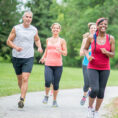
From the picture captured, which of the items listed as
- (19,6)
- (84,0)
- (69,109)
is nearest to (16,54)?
(69,109)

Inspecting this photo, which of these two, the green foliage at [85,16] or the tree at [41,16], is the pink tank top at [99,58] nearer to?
the green foliage at [85,16]

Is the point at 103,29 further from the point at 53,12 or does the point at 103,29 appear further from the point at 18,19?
the point at 53,12

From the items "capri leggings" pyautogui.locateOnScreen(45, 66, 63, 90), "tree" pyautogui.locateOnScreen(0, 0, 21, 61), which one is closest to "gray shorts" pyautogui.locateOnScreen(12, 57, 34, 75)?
"capri leggings" pyautogui.locateOnScreen(45, 66, 63, 90)

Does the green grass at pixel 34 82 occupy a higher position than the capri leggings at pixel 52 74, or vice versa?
the capri leggings at pixel 52 74

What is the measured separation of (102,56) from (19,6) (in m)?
43.8

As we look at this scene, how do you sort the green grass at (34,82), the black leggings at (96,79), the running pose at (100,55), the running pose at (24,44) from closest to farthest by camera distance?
the running pose at (100,55) → the black leggings at (96,79) → the running pose at (24,44) → the green grass at (34,82)

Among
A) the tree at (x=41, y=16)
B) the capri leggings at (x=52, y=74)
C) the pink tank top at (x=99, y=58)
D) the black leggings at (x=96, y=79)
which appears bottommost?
the tree at (x=41, y=16)

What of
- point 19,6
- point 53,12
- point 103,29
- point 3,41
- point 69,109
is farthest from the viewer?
point 53,12

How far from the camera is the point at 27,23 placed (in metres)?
7.99

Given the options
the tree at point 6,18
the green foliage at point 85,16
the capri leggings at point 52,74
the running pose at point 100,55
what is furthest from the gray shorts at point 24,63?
the green foliage at point 85,16

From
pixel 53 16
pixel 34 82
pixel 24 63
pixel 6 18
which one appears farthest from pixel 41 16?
pixel 24 63

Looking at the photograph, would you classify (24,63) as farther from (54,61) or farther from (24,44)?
(54,61)

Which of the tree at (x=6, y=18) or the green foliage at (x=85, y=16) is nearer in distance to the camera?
the tree at (x=6, y=18)

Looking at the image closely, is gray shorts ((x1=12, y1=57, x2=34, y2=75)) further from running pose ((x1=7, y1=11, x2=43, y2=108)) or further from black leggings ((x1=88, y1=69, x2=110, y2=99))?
black leggings ((x1=88, y1=69, x2=110, y2=99))
